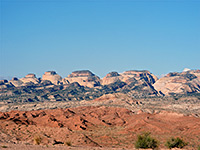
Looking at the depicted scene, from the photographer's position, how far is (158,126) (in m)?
65.8

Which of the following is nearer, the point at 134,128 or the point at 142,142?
the point at 142,142

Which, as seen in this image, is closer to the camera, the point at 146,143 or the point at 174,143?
the point at 146,143

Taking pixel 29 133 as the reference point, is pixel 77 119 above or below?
above

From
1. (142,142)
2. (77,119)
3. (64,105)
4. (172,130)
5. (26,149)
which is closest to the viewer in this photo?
(26,149)

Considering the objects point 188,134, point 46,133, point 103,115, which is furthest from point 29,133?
point 103,115

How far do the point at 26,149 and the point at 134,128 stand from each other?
3846 cm

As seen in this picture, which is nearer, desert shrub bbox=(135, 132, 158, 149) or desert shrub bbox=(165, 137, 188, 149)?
desert shrub bbox=(135, 132, 158, 149)

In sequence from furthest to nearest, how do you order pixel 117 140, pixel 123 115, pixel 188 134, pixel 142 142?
pixel 123 115 → pixel 188 134 → pixel 117 140 → pixel 142 142

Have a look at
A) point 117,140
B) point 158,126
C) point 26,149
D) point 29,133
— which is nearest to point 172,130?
point 158,126

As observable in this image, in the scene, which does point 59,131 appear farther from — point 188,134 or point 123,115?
point 123,115

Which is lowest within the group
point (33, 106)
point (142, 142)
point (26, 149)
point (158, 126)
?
point (26, 149)

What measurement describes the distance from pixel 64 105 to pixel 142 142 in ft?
310

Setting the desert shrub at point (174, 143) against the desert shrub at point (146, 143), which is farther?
the desert shrub at point (174, 143)

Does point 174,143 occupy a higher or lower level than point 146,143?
higher
